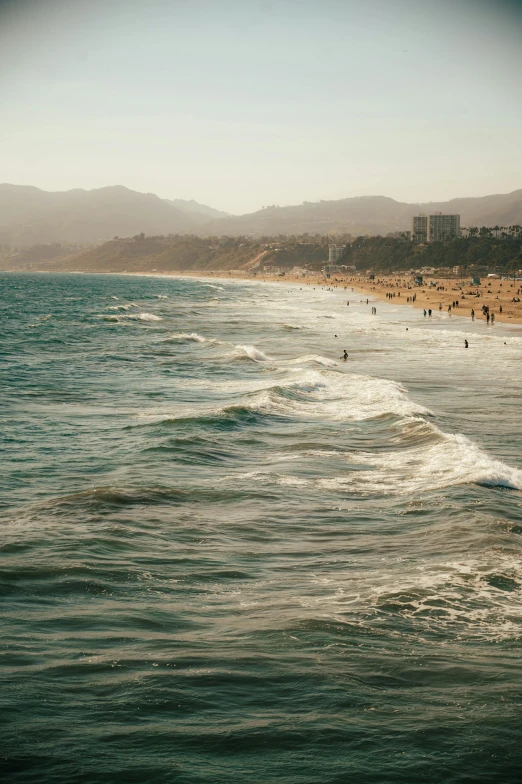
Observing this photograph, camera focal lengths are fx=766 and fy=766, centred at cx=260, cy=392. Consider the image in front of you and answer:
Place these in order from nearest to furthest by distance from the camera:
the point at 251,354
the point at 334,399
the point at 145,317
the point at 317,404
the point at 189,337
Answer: the point at 317,404
the point at 334,399
the point at 251,354
the point at 189,337
the point at 145,317

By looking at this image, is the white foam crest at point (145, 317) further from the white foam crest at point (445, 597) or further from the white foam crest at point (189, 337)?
the white foam crest at point (445, 597)

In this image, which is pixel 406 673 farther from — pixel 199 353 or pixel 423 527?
pixel 199 353

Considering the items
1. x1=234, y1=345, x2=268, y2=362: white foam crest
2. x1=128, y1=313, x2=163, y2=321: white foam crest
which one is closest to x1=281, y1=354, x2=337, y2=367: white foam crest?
x1=234, y1=345, x2=268, y2=362: white foam crest

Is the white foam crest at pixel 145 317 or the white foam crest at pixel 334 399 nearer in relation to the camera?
the white foam crest at pixel 334 399

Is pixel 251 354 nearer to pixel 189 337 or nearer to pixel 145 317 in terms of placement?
pixel 189 337

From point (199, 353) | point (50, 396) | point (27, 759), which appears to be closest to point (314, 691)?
point (27, 759)

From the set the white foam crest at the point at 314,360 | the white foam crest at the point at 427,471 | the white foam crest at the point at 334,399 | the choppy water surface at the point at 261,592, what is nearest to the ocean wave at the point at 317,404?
the white foam crest at the point at 334,399

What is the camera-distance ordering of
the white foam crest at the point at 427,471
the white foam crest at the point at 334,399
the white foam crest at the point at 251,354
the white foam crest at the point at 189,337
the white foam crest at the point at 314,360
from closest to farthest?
the white foam crest at the point at 427,471
the white foam crest at the point at 334,399
the white foam crest at the point at 314,360
the white foam crest at the point at 251,354
the white foam crest at the point at 189,337

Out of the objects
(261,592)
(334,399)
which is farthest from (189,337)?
(261,592)

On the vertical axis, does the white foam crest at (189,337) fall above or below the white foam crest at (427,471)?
above
